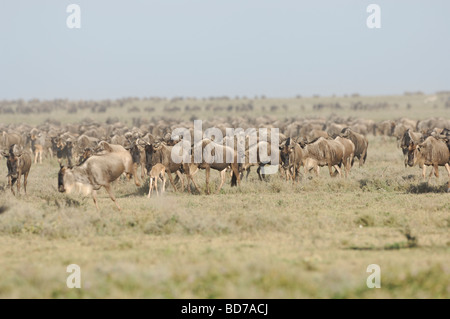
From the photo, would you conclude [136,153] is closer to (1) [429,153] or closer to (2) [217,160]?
(2) [217,160]

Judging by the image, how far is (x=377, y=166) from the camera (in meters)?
27.0

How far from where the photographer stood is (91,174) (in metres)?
14.6

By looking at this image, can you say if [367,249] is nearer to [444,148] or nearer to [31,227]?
[31,227]

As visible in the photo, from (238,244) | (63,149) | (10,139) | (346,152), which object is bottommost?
(238,244)

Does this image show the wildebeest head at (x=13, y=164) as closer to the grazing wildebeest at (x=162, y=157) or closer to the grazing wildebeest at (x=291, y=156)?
the grazing wildebeest at (x=162, y=157)

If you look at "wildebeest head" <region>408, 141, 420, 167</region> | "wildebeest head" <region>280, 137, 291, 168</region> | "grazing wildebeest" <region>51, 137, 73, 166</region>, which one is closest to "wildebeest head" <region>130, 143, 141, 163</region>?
"wildebeest head" <region>280, 137, 291, 168</region>

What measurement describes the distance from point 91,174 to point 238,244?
4.85 meters

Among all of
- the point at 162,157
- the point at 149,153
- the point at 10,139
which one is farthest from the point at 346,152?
the point at 10,139

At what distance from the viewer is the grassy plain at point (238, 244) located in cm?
898

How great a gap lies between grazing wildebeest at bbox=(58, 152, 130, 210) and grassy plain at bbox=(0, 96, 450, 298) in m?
0.57

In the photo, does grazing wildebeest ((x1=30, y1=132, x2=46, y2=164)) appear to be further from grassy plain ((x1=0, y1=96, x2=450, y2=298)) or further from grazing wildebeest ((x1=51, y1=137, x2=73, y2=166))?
grassy plain ((x1=0, y1=96, x2=450, y2=298))

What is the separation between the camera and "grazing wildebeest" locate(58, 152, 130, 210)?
14.3 m
